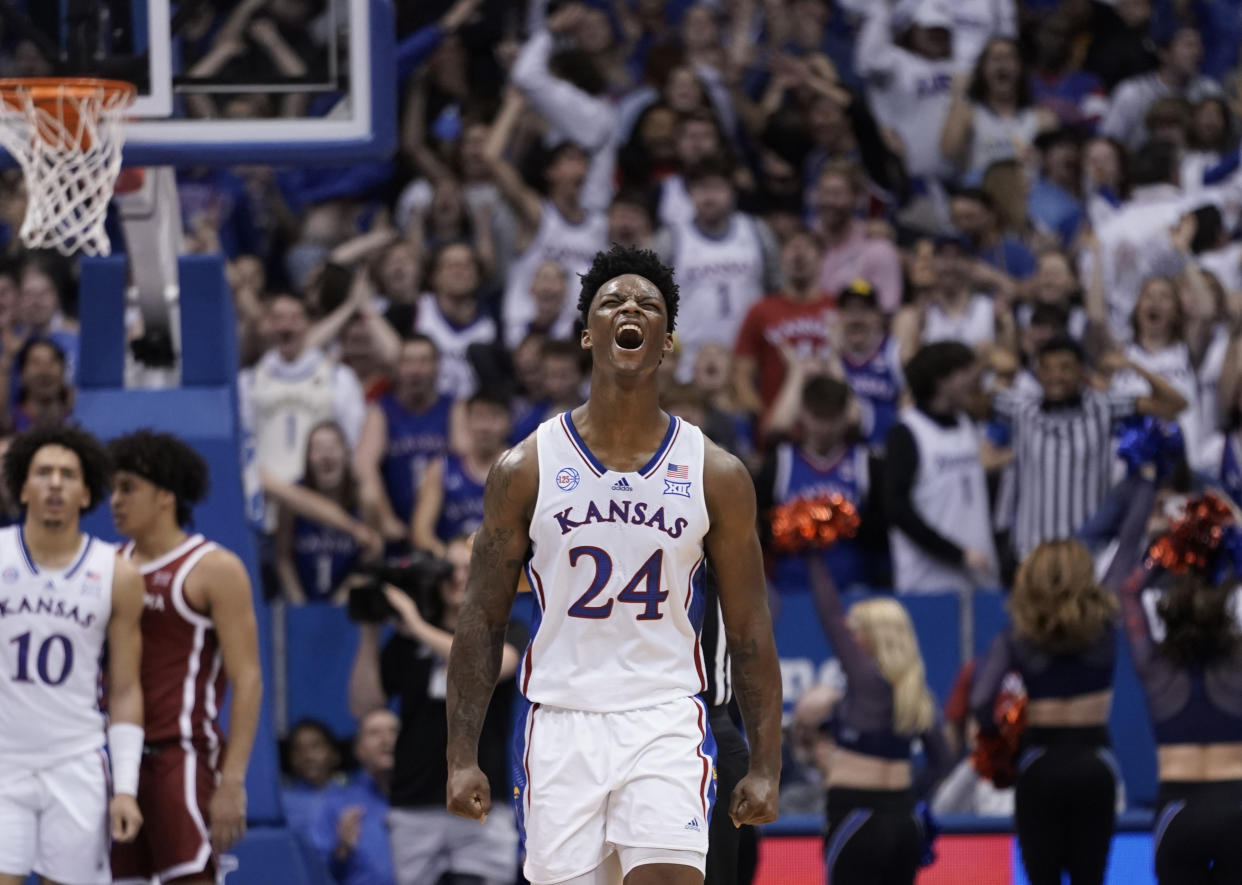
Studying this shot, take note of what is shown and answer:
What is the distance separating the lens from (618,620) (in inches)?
219

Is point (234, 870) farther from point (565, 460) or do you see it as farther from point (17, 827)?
point (565, 460)

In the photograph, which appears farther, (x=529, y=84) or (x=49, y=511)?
(x=529, y=84)

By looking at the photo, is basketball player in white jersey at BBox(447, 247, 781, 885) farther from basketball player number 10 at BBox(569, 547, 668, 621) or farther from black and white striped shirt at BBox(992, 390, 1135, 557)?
black and white striped shirt at BBox(992, 390, 1135, 557)

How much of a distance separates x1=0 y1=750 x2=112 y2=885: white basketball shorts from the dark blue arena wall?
1.85 m

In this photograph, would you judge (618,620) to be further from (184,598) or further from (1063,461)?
(1063,461)

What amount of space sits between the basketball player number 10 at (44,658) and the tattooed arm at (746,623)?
2874 mm

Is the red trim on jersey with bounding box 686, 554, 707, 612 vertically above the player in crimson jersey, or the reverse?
the red trim on jersey with bounding box 686, 554, 707, 612

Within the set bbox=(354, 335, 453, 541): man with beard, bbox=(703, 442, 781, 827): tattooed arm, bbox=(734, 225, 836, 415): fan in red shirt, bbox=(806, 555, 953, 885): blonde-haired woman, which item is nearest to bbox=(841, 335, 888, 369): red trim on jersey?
bbox=(734, 225, 836, 415): fan in red shirt

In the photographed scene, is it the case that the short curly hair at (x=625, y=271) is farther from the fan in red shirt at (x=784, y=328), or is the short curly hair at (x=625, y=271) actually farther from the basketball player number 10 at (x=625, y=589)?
the fan in red shirt at (x=784, y=328)

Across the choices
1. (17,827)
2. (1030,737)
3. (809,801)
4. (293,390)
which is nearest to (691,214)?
(293,390)

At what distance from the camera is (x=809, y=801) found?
1075 centimetres

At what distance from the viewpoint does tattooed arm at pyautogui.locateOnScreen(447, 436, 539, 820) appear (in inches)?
221

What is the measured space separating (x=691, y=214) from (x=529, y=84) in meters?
1.65

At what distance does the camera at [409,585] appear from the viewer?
29.7 ft
